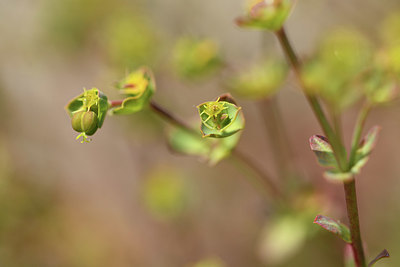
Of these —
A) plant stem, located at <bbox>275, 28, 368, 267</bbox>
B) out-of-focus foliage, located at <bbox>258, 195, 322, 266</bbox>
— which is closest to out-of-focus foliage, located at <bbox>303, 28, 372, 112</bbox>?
plant stem, located at <bbox>275, 28, 368, 267</bbox>

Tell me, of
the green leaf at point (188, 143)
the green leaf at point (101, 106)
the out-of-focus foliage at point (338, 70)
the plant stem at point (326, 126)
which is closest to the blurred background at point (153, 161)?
the out-of-focus foliage at point (338, 70)

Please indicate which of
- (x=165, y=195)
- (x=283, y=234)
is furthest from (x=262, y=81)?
(x=165, y=195)

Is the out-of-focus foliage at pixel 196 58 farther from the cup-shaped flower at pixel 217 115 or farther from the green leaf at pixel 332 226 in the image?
the green leaf at pixel 332 226

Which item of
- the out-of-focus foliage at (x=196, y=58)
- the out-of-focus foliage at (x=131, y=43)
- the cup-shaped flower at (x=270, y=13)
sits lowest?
the out-of-focus foliage at (x=196, y=58)

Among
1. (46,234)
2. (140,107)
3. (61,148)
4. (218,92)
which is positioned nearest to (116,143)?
(61,148)

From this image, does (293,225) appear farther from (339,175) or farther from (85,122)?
(85,122)

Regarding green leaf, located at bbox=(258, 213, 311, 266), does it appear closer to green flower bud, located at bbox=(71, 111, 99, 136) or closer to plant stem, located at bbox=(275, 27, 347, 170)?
plant stem, located at bbox=(275, 27, 347, 170)
